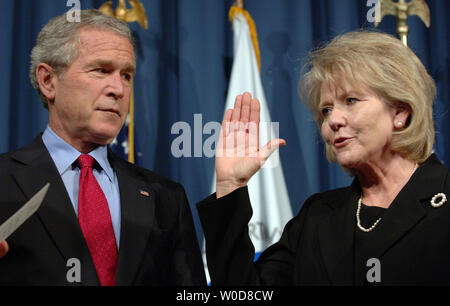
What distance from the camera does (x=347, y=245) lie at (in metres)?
1.49

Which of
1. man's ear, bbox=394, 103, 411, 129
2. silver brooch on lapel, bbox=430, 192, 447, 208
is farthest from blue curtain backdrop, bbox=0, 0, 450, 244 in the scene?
silver brooch on lapel, bbox=430, 192, 447, 208

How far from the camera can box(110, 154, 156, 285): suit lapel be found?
→ 1412 millimetres

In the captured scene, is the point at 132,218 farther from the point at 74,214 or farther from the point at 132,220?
the point at 74,214

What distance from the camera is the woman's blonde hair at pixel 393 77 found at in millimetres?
1525

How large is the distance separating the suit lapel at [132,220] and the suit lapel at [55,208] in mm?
84

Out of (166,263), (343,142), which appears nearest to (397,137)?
(343,142)

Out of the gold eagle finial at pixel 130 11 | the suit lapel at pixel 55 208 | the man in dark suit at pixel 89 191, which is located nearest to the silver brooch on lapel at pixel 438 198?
the man in dark suit at pixel 89 191

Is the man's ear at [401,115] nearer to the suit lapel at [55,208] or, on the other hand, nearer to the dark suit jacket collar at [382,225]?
the dark suit jacket collar at [382,225]

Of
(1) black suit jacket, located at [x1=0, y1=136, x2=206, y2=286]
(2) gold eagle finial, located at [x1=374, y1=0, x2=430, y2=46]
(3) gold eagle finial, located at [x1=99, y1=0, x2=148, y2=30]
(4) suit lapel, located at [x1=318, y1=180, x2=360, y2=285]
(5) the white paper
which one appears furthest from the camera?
(2) gold eagle finial, located at [x1=374, y1=0, x2=430, y2=46]

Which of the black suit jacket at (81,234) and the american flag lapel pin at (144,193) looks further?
the american flag lapel pin at (144,193)

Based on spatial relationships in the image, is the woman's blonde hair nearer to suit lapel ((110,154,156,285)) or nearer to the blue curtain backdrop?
suit lapel ((110,154,156,285))

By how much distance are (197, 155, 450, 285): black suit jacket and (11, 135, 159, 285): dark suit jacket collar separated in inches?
6.9

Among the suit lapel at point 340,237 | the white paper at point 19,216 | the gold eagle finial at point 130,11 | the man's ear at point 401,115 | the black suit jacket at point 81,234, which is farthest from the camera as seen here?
the gold eagle finial at point 130,11

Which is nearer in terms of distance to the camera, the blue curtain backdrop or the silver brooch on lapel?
the silver brooch on lapel
